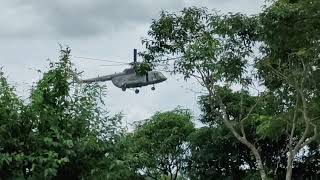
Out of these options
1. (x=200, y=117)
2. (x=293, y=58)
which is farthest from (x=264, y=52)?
(x=200, y=117)

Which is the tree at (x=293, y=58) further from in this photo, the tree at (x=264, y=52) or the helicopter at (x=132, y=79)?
the helicopter at (x=132, y=79)

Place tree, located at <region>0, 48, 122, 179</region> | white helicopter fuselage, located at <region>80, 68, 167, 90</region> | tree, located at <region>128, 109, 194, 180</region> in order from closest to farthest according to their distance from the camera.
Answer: tree, located at <region>0, 48, 122, 179</region>, white helicopter fuselage, located at <region>80, 68, 167, 90</region>, tree, located at <region>128, 109, 194, 180</region>

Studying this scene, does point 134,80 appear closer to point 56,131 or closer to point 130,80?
point 130,80

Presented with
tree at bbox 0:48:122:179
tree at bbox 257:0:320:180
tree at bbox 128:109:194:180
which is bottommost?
tree at bbox 0:48:122:179

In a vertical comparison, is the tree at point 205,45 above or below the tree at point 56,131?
above

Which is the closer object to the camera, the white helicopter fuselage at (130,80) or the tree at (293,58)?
the tree at (293,58)

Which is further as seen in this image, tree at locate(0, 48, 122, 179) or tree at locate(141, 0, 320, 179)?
tree at locate(141, 0, 320, 179)

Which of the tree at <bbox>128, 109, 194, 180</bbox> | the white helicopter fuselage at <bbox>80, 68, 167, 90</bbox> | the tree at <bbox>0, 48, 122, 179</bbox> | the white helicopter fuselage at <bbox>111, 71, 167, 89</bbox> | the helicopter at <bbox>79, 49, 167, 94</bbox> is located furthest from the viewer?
the tree at <bbox>128, 109, 194, 180</bbox>

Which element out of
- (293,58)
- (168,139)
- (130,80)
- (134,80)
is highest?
(130,80)

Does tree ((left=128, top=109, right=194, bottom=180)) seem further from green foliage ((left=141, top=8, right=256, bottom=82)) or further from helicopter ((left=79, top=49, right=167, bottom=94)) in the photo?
green foliage ((left=141, top=8, right=256, bottom=82))

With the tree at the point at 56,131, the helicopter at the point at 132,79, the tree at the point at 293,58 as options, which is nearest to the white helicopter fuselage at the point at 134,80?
the helicopter at the point at 132,79

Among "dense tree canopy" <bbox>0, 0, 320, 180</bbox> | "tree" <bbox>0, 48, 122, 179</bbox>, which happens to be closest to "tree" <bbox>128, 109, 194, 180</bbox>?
"dense tree canopy" <bbox>0, 0, 320, 180</bbox>

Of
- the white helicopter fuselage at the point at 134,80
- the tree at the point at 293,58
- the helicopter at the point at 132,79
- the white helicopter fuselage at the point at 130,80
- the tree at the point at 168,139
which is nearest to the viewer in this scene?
the tree at the point at 293,58

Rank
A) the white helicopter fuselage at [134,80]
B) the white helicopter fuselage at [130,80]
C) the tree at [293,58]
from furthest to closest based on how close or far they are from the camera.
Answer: the white helicopter fuselage at [130,80] < the white helicopter fuselage at [134,80] < the tree at [293,58]
